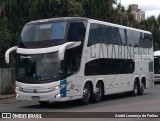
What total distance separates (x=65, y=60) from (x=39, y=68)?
1.13 metres

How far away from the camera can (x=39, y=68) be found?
60.8 feet

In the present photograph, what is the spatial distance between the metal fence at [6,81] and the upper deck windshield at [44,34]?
27.5 ft

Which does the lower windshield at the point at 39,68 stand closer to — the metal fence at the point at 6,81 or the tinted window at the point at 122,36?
the tinted window at the point at 122,36

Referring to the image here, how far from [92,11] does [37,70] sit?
17.1 m

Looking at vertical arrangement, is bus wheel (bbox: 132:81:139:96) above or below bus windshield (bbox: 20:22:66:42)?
below

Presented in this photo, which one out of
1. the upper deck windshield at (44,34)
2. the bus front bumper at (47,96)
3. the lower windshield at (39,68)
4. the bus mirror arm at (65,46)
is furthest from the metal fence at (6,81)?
the bus mirror arm at (65,46)

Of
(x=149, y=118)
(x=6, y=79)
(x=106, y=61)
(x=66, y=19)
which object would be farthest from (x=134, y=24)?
(x=149, y=118)

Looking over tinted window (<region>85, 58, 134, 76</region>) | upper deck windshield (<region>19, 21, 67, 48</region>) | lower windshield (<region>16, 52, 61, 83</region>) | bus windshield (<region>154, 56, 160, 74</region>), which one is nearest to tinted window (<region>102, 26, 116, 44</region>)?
tinted window (<region>85, 58, 134, 76</region>)

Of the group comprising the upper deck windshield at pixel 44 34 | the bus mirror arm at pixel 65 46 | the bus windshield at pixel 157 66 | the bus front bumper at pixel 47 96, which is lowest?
the bus front bumper at pixel 47 96

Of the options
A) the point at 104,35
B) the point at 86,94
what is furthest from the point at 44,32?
the point at 104,35

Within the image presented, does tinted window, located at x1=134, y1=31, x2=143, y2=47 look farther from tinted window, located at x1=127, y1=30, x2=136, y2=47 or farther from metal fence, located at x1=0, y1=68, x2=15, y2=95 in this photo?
metal fence, located at x1=0, y1=68, x2=15, y2=95

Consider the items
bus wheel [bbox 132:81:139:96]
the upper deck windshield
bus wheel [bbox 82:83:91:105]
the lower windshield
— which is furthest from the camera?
bus wheel [bbox 132:81:139:96]

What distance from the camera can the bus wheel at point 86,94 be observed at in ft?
65.5

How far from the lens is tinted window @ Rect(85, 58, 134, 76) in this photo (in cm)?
2062
